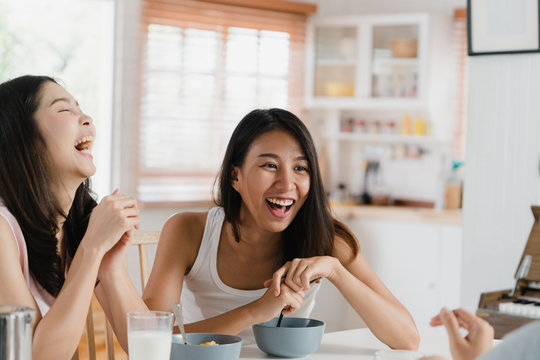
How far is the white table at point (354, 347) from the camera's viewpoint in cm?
151

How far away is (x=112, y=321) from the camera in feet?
5.51

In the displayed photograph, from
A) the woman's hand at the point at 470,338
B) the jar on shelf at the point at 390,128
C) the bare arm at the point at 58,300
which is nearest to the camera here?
the woman's hand at the point at 470,338

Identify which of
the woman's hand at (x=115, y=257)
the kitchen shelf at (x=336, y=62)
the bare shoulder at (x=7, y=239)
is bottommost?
the woman's hand at (x=115, y=257)

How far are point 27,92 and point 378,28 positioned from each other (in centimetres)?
328

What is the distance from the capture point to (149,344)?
3.99 ft

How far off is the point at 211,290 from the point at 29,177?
60 centimetres

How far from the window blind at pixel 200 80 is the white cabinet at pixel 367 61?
6.1 inches

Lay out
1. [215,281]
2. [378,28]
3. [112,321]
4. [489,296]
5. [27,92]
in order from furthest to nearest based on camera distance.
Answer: [378,28]
[489,296]
[215,281]
[112,321]
[27,92]

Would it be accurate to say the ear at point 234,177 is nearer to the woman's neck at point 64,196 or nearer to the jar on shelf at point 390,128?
the woman's neck at point 64,196

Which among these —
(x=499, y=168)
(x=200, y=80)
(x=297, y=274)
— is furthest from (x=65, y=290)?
(x=200, y=80)

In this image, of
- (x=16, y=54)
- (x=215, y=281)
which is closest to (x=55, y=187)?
(x=215, y=281)

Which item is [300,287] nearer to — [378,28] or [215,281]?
[215,281]

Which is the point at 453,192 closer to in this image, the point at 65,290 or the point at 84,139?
the point at 84,139

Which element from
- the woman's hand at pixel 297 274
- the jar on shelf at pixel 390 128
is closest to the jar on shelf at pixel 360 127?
the jar on shelf at pixel 390 128
